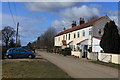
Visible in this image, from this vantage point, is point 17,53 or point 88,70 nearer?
point 88,70

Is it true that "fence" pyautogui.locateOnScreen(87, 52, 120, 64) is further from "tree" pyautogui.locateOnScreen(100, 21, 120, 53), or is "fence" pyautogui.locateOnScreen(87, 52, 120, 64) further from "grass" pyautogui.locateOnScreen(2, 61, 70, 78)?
"grass" pyautogui.locateOnScreen(2, 61, 70, 78)

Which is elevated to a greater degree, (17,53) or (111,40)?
(111,40)

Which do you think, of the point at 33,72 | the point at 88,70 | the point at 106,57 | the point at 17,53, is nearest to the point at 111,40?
the point at 106,57

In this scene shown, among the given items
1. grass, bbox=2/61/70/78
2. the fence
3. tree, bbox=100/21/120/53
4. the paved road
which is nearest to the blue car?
the paved road

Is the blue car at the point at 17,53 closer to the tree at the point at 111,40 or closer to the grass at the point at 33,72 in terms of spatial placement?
the tree at the point at 111,40

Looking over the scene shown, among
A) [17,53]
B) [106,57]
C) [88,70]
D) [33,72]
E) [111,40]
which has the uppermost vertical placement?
[111,40]

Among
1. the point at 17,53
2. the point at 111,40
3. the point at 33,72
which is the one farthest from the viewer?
the point at 17,53

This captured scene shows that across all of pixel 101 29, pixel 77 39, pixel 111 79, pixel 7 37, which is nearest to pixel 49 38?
pixel 7 37

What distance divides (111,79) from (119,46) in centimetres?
1426

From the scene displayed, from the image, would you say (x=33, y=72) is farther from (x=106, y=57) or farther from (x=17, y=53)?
(x=17, y=53)

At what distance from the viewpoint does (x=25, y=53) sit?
28.4 m

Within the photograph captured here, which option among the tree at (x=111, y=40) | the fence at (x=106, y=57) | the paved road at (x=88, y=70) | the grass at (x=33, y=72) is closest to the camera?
the grass at (x=33, y=72)

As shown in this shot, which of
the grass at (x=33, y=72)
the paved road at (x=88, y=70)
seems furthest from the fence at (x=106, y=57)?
the grass at (x=33, y=72)

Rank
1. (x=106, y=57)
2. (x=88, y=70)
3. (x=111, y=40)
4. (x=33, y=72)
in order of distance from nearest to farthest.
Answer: (x=33, y=72)
(x=88, y=70)
(x=106, y=57)
(x=111, y=40)
